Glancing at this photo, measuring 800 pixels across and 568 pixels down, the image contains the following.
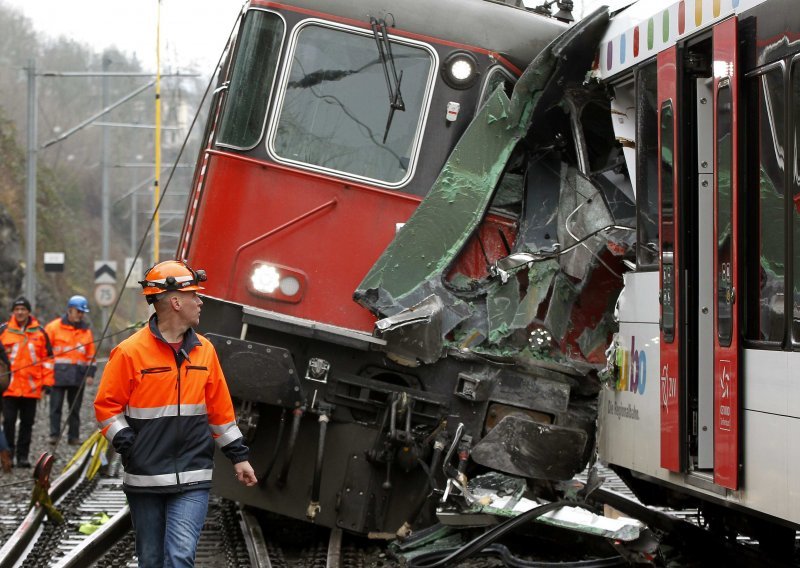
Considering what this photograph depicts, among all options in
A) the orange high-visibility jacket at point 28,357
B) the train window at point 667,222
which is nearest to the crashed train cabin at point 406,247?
the train window at point 667,222

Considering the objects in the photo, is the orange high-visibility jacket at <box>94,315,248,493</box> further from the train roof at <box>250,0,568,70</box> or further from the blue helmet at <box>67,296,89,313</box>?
the blue helmet at <box>67,296,89,313</box>

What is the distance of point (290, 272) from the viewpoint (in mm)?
7496

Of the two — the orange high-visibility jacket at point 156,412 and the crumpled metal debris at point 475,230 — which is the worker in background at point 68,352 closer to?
the crumpled metal debris at point 475,230

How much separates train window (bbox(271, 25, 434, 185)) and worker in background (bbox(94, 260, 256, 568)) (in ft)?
8.26

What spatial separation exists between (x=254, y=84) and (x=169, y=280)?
9.01ft

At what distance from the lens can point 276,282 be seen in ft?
24.5

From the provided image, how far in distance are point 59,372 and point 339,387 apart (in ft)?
24.6

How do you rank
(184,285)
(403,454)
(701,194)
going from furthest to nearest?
(403,454), (701,194), (184,285)

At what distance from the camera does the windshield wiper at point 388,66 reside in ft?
25.0

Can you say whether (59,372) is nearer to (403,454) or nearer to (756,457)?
(403,454)

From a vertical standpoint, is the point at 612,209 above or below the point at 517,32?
below

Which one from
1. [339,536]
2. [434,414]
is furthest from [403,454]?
[339,536]

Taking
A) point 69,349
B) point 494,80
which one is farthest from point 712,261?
point 69,349

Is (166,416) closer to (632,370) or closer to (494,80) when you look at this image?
(632,370)
